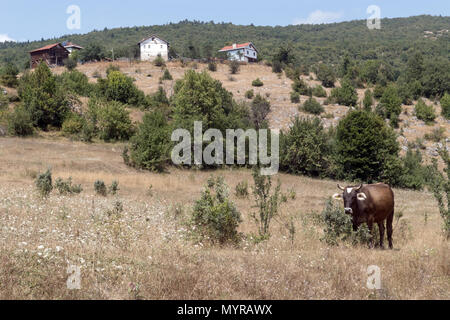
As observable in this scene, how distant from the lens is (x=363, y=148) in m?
37.2

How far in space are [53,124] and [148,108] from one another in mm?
15422

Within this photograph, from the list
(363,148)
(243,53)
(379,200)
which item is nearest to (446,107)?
(363,148)

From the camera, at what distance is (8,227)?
324 inches

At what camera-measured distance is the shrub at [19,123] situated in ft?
116

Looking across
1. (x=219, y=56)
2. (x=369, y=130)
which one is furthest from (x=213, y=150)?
(x=219, y=56)

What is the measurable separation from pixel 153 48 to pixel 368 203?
91531mm

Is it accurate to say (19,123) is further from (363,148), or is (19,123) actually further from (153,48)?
(153,48)

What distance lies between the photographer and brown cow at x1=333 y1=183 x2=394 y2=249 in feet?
28.6

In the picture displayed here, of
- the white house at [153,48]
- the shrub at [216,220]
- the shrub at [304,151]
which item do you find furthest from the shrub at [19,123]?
the white house at [153,48]

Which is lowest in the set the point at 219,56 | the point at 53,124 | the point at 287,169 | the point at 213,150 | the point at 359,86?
the point at 287,169

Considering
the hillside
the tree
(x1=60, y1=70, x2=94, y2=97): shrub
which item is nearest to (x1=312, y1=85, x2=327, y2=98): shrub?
the tree
